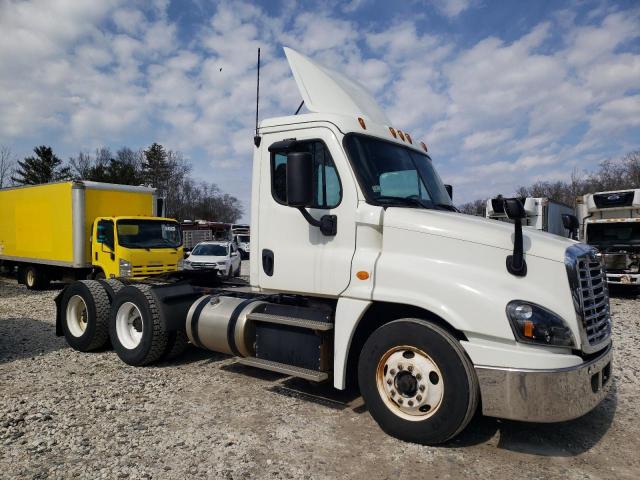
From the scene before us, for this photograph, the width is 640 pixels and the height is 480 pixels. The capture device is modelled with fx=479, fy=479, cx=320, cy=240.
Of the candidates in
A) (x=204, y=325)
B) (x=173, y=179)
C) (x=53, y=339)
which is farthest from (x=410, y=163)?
(x=173, y=179)

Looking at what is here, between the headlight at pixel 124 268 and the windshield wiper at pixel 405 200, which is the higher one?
the windshield wiper at pixel 405 200

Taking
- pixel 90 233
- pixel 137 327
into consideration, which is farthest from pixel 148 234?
pixel 137 327

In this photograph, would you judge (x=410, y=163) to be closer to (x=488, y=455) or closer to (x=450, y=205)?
(x=450, y=205)

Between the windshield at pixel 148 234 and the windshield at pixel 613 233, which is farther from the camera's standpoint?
the windshield at pixel 613 233

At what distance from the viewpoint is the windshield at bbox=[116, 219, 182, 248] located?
1283cm

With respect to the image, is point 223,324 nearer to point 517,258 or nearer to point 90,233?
point 517,258

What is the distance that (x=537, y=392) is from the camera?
11.9 ft

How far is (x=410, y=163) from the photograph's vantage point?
525 centimetres

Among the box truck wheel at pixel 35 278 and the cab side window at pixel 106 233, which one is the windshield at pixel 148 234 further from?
the box truck wheel at pixel 35 278

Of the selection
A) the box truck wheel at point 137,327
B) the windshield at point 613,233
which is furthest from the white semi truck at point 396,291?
the windshield at point 613,233

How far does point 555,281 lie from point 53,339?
Answer: 815 cm

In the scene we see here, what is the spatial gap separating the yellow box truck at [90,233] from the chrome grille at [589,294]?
34.9ft

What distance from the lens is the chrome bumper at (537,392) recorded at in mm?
3604

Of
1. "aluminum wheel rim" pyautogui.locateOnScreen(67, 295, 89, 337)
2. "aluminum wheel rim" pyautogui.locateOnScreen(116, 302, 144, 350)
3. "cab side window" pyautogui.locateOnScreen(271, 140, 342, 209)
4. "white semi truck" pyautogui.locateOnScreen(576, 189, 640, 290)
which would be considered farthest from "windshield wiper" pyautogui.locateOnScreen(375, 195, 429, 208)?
"white semi truck" pyautogui.locateOnScreen(576, 189, 640, 290)
